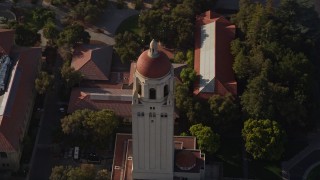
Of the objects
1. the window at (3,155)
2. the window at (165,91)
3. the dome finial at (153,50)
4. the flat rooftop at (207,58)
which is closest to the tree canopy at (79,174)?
the window at (3,155)

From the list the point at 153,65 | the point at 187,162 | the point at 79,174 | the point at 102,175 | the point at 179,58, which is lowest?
the point at 102,175

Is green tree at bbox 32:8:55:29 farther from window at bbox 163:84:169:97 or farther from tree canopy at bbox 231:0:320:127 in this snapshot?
window at bbox 163:84:169:97

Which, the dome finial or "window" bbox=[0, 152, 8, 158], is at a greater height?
the dome finial

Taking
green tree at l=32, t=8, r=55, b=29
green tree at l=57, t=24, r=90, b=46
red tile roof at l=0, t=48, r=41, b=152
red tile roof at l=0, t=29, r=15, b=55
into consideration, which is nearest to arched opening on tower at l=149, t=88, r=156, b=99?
red tile roof at l=0, t=48, r=41, b=152

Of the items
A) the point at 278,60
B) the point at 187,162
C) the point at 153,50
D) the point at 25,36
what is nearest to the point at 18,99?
the point at 25,36

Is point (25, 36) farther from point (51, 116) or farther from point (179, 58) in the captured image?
point (179, 58)

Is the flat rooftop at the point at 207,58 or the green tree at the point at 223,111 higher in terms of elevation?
the flat rooftop at the point at 207,58

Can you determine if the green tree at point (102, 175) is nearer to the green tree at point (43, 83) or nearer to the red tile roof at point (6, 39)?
the green tree at point (43, 83)
